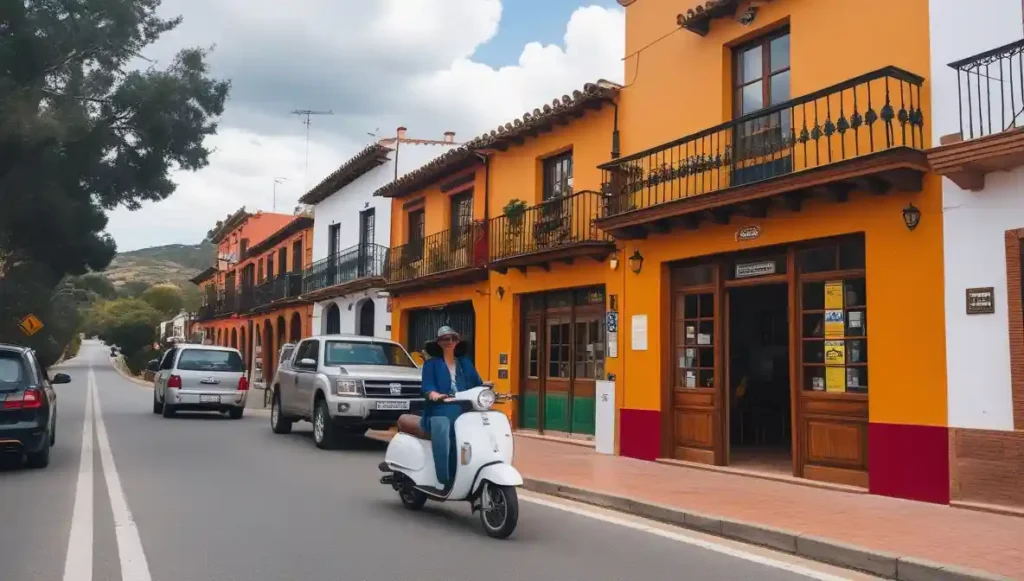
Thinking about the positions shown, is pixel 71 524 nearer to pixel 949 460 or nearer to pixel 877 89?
pixel 949 460

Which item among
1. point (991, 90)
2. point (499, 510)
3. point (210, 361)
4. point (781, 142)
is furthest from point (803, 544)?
point (210, 361)

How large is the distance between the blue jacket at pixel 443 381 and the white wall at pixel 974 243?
16.1 ft

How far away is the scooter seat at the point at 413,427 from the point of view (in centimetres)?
786

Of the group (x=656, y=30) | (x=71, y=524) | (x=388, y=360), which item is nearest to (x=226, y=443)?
(x=388, y=360)

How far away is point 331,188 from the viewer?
97.3ft

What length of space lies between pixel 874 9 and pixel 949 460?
510 cm

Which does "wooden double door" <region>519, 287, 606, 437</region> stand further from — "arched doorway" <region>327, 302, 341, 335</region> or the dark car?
"arched doorway" <region>327, 302, 341, 335</region>

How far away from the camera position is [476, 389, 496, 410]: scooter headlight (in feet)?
23.4

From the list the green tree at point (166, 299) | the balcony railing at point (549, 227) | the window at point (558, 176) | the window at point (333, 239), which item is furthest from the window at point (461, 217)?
the green tree at point (166, 299)

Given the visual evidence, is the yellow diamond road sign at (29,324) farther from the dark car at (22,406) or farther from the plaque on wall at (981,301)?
the plaque on wall at (981,301)

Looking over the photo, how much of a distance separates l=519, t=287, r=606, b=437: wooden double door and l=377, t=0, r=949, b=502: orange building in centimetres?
4

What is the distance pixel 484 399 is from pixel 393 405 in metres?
6.69

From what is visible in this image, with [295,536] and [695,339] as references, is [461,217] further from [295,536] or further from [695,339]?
[295,536]

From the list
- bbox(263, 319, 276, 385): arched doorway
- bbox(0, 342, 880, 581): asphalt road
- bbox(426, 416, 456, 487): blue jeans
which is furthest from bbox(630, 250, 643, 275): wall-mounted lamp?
bbox(263, 319, 276, 385): arched doorway
